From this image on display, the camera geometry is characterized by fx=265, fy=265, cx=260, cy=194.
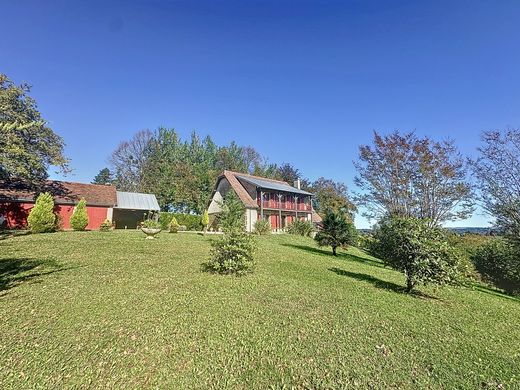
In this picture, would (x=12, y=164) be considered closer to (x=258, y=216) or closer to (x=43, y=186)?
(x=43, y=186)

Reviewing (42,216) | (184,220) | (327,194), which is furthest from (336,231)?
(327,194)

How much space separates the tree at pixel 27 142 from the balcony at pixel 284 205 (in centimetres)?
2013

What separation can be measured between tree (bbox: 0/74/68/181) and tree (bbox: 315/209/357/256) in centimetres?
2034

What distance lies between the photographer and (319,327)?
5.23 m

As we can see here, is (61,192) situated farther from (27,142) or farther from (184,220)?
(184,220)

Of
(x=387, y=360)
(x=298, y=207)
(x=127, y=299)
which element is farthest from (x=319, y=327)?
(x=298, y=207)

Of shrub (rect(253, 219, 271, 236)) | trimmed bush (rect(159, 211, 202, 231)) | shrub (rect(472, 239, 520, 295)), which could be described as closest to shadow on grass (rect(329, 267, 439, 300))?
shrub (rect(472, 239, 520, 295))

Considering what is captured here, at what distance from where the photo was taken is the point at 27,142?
2069 cm

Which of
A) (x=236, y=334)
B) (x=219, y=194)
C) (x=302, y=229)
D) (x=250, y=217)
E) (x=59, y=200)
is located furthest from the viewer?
→ (x=219, y=194)

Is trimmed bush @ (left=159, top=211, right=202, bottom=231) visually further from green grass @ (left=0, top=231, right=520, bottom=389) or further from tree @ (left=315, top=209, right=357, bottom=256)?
green grass @ (left=0, top=231, right=520, bottom=389)

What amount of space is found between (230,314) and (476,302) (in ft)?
27.6

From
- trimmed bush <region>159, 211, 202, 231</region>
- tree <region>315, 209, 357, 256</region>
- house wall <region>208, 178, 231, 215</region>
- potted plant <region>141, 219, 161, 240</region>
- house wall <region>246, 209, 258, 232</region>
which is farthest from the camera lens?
house wall <region>208, 178, 231, 215</region>

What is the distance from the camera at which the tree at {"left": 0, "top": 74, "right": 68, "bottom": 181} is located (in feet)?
60.4

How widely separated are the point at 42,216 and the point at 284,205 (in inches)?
983
